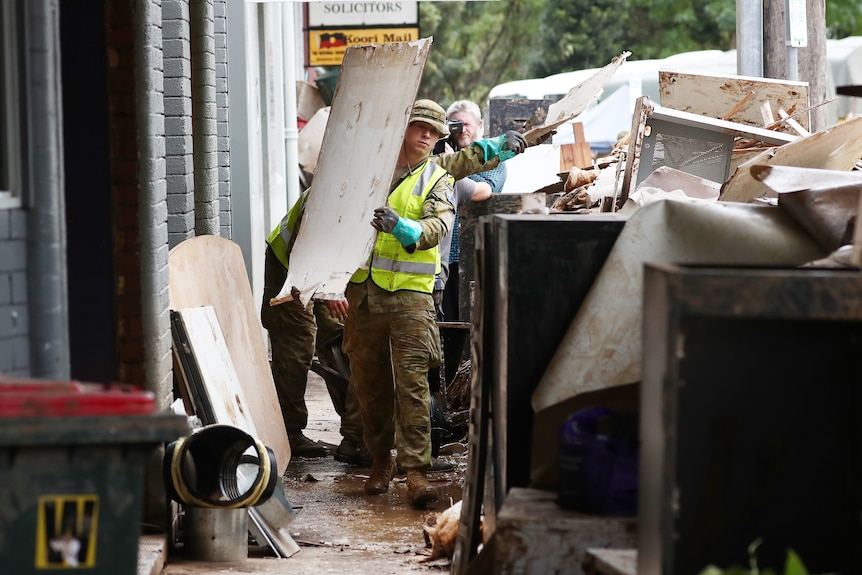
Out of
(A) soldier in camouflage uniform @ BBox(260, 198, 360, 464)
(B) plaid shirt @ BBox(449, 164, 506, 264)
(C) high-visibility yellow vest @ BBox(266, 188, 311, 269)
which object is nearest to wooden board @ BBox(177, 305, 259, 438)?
(C) high-visibility yellow vest @ BBox(266, 188, 311, 269)

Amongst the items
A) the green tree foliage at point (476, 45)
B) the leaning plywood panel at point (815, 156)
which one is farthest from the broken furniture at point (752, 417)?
the green tree foliage at point (476, 45)

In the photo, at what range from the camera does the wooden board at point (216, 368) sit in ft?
19.4

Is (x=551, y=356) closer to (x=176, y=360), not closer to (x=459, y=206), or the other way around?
(x=176, y=360)

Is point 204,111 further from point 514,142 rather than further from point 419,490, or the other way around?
point 419,490

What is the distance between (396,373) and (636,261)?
2924mm

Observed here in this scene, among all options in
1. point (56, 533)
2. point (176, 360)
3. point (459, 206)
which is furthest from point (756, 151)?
point (56, 533)

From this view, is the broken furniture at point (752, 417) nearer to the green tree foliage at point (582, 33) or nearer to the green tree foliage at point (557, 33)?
the green tree foliage at point (557, 33)

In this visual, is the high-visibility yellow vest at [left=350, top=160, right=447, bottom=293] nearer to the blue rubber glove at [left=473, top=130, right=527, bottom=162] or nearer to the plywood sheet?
the blue rubber glove at [left=473, top=130, right=527, bottom=162]

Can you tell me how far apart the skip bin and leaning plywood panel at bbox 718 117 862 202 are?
3.68 m

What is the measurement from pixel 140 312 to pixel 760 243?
2654mm

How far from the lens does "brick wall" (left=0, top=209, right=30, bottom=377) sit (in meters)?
3.82

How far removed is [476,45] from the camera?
140 ft

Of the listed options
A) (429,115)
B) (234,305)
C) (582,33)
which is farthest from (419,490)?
(582,33)

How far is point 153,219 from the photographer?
545 cm
